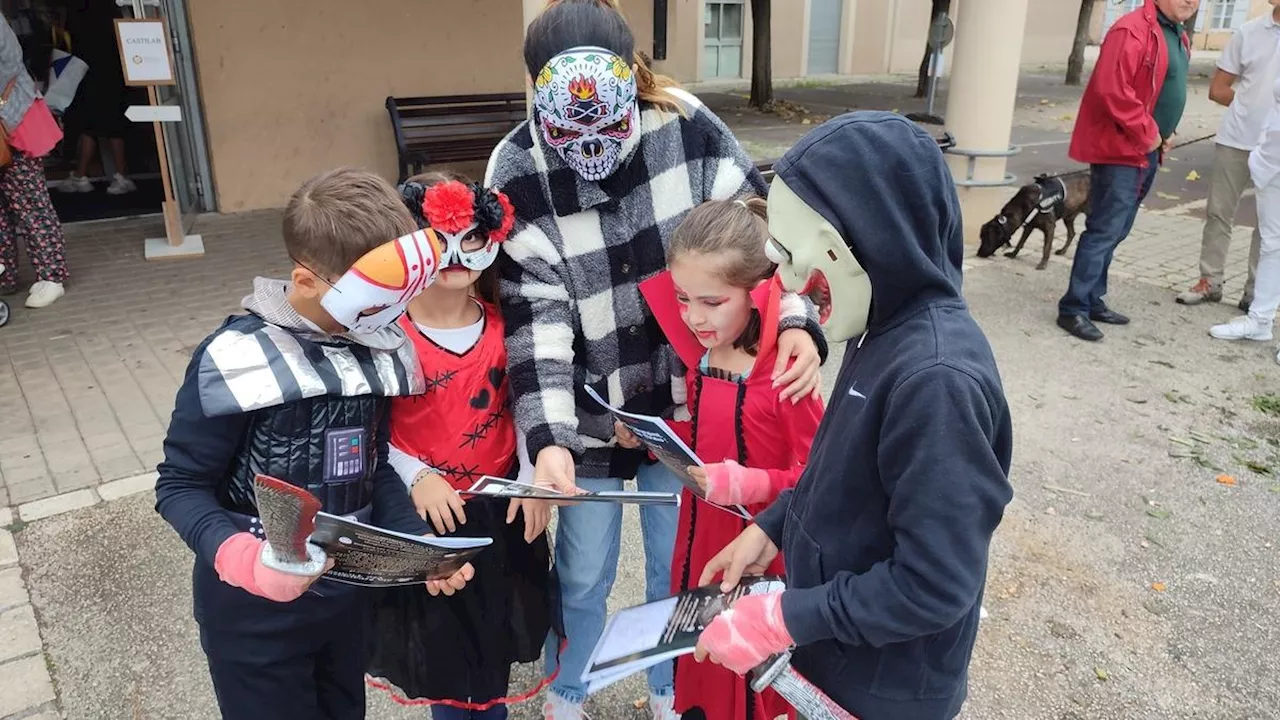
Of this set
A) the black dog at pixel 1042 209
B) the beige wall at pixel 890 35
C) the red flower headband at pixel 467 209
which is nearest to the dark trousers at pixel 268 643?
the red flower headband at pixel 467 209

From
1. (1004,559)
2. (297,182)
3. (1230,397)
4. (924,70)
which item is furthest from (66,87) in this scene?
(924,70)

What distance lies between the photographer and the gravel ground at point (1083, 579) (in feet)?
8.96

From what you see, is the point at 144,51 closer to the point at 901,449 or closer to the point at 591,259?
the point at 591,259

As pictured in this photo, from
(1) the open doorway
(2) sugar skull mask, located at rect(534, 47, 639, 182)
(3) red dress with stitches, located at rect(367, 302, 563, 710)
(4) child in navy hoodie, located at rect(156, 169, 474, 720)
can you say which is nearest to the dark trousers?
(4) child in navy hoodie, located at rect(156, 169, 474, 720)

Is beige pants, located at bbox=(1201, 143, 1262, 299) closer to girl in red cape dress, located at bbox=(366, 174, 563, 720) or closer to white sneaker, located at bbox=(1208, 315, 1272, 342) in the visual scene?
white sneaker, located at bbox=(1208, 315, 1272, 342)

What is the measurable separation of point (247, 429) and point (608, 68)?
1.04m

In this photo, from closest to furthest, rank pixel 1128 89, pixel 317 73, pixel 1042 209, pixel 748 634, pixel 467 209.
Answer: pixel 748 634 → pixel 467 209 → pixel 1128 89 → pixel 1042 209 → pixel 317 73

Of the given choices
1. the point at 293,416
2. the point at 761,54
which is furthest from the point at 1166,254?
the point at 761,54

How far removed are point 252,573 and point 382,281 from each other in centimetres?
55

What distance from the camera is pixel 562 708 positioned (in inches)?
95.9

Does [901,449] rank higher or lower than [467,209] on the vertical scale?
lower

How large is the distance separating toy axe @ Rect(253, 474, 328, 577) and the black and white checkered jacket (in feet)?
2.34

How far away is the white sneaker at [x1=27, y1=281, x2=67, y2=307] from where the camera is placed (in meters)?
5.70

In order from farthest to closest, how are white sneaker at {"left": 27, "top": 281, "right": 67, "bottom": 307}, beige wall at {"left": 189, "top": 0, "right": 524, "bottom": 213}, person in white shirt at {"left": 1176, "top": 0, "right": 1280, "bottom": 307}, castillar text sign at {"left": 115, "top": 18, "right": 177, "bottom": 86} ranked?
beige wall at {"left": 189, "top": 0, "right": 524, "bottom": 213}, castillar text sign at {"left": 115, "top": 18, "right": 177, "bottom": 86}, white sneaker at {"left": 27, "top": 281, "right": 67, "bottom": 307}, person in white shirt at {"left": 1176, "top": 0, "right": 1280, "bottom": 307}
